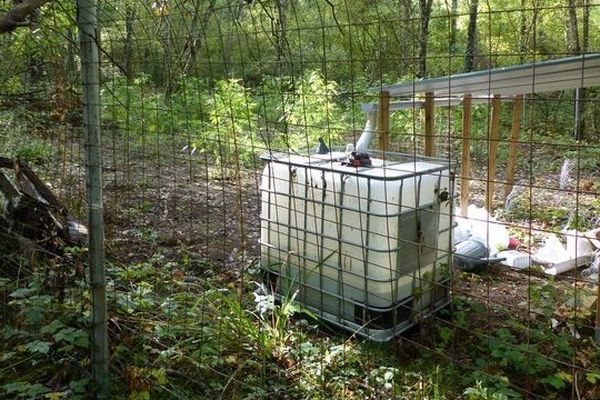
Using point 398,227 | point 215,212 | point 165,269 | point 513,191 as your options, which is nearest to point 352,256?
point 398,227

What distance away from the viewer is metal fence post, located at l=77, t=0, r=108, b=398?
1832 millimetres

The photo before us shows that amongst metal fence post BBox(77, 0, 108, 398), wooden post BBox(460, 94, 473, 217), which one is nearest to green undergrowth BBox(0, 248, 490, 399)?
metal fence post BBox(77, 0, 108, 398)

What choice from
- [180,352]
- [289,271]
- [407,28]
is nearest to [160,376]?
[180,352]

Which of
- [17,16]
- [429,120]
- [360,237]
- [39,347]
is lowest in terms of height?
[39,347]

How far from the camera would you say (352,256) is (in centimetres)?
296

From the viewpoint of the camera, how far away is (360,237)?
291cm

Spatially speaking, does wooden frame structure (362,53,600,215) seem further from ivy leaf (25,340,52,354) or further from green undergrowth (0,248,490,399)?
ivy leaf (25,340,52,354)

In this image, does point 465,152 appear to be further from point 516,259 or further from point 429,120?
point 516,259

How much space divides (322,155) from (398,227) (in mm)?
881

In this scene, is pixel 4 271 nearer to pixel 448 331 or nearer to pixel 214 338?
pixel 214 338

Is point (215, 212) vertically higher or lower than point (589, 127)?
lower

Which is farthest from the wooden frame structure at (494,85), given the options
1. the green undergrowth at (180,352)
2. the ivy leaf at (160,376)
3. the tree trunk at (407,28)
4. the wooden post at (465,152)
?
the ivy leaf at (160,376)

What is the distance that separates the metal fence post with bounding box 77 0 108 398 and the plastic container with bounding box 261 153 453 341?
1.25 m

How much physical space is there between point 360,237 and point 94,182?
1513 mm
